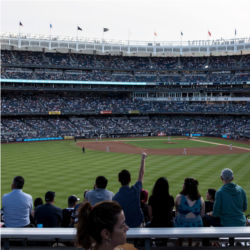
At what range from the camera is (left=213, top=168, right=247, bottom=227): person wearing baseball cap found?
297 inches

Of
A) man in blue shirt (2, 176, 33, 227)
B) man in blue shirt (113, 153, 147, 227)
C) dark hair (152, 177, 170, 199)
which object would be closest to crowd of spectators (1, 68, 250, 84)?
man in blue shirt (2, 176, 33, 227)

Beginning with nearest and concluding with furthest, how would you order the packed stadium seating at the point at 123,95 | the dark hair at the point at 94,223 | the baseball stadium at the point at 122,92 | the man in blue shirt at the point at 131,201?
the dark hair at the point at 94,223
the man in blue shirt at the point at 131,201
the baseball stadium at the point at 122,92
the packed stadium seating at the point at 123,95

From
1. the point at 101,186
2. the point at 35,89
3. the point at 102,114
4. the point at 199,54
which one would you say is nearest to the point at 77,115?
the point at 102,114

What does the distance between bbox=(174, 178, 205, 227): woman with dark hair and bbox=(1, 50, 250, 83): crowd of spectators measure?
72930 millimetres

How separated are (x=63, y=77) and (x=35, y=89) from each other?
8.70m

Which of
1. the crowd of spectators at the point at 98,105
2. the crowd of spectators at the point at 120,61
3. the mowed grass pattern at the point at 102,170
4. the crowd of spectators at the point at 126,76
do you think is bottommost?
the mowed grass pattern at the point at 102,170

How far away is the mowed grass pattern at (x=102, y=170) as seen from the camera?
23.7 m

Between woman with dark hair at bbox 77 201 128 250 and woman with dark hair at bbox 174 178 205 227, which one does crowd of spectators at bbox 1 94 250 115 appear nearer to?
woman with dark hair at bbox 174 178 205 227

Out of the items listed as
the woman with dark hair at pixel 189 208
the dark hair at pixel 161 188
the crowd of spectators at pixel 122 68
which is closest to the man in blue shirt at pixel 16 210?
the dark hair at pixel 161 188

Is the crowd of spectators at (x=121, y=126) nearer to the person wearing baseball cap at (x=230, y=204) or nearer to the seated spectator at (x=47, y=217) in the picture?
the seated spectator at (x=47, y=217)

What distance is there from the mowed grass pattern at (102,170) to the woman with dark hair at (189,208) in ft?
43.7

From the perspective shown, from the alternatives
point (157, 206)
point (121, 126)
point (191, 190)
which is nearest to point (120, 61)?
point (121, 126)

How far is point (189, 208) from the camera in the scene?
7246 millimetres

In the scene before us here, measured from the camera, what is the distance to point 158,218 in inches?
298
